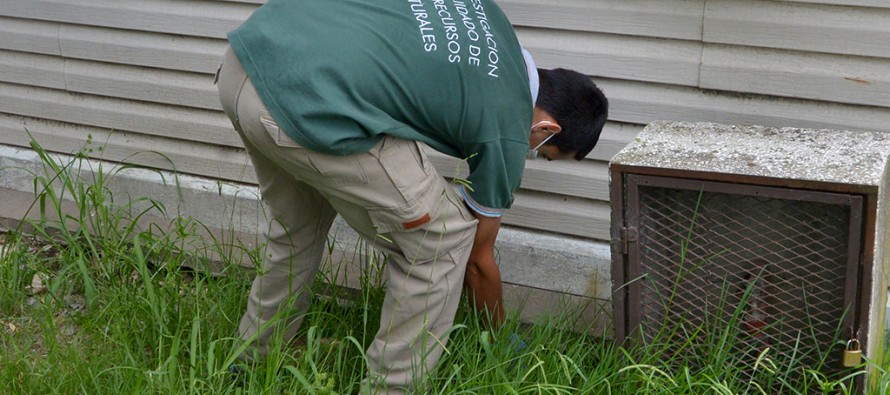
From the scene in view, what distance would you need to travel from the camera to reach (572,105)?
318 centimetres

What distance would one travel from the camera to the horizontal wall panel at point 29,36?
4.76 m

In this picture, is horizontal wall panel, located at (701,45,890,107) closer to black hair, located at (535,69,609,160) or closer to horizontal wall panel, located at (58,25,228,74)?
black hair, located at (535,69,609,160)

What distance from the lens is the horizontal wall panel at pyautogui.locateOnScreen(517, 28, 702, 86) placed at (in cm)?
359

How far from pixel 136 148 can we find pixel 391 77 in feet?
7.60

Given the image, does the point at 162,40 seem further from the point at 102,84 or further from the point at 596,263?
the point at 596,263

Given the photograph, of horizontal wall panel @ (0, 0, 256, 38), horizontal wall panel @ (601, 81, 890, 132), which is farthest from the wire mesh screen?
horizontal wall panel @ (0, 0, 256, 38)

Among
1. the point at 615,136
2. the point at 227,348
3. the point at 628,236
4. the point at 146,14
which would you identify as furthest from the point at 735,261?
Answer: the point at 146,14

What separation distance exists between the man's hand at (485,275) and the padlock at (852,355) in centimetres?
104

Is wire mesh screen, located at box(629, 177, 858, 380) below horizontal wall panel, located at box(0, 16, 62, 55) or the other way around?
below

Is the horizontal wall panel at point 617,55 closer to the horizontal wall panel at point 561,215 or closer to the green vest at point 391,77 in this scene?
the horizontal wall panel at point 561,215

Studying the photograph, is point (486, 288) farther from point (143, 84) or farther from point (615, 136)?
point (143, 84)

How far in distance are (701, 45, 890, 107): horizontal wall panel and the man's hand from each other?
929mm

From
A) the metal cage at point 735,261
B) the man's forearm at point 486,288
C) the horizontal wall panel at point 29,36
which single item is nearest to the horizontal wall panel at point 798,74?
the metal cage at point 735,261

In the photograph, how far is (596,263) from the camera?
3.95 metres
